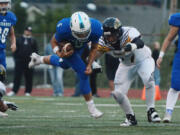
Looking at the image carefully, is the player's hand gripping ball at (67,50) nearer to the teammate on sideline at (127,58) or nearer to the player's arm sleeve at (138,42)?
the teammate on sideline at (127,58)

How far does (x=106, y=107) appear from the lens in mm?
12258

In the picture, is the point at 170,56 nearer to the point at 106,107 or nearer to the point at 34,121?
the point at 106,107

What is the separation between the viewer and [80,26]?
8.16m

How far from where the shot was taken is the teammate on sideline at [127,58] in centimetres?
809

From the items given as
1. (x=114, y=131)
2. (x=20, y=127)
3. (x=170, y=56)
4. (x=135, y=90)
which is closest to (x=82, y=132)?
(x=114, y=131)

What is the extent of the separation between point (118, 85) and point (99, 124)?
24.1 inches

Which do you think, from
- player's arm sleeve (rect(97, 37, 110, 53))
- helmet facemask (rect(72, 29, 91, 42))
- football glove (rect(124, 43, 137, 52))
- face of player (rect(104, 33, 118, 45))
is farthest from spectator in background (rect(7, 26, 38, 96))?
football glove (rect(124, 43, 137, 52))

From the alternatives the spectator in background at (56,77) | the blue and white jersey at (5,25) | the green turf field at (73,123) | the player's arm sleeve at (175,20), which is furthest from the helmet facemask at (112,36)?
the spectator in background at (56,77)

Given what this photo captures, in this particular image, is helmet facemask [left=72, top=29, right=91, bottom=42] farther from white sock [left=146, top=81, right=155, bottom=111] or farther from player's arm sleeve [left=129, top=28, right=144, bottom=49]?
white sock [left=146, top=81, right=155, bottom=111]

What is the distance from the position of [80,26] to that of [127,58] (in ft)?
2.87

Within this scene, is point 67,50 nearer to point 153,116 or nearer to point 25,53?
point 153,116

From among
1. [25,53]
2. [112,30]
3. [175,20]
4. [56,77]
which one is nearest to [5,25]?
[112,30]

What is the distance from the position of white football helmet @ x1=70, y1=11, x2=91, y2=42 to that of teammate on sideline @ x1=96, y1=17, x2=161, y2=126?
25 cm

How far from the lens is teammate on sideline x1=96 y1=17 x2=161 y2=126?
8.09 meters
